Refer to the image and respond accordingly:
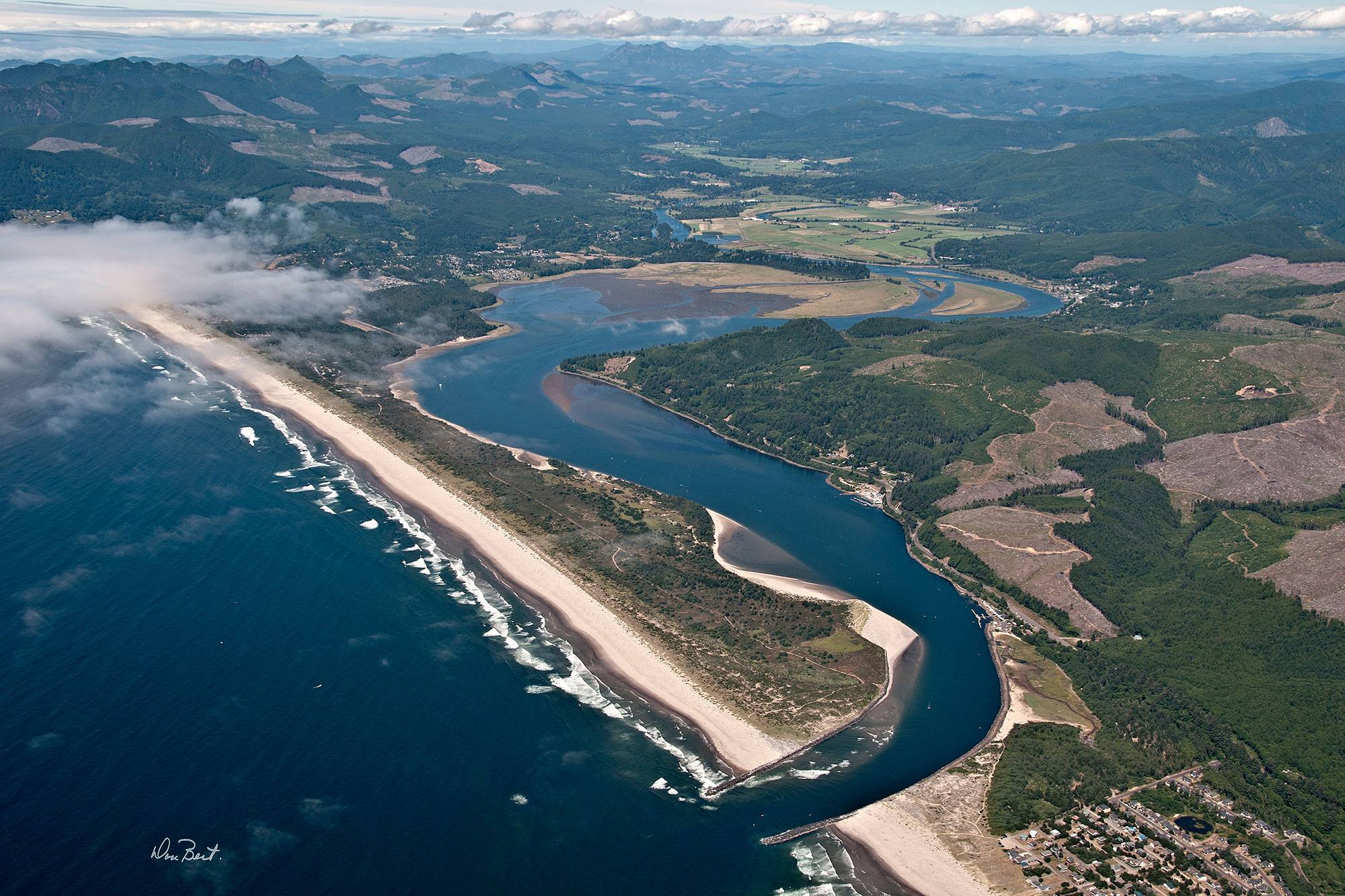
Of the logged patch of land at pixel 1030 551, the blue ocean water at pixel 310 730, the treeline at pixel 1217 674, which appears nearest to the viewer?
the blue ocean water at pixel 310 730

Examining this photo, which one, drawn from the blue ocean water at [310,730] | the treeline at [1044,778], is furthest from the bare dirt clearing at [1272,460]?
the blue ocean water at [310,730]

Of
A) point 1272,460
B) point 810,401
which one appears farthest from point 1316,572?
point 810,401

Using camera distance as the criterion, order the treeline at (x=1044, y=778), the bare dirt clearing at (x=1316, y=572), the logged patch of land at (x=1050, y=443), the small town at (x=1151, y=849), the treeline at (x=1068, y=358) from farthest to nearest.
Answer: the treeline at (x=1068, y=358), the logged patch of land at (x=1050, y=443), the bare dirt clearing at (x=1316, y=572), the treeline at (x=1044, y=778), the small town at (x=1151, y=849)

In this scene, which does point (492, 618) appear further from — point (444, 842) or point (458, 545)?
point (444, 842)
